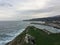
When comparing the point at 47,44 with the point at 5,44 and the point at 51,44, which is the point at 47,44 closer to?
the point at 51,44

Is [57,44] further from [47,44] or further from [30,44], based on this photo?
[30,44]

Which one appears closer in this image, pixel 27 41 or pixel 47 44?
pixel 47 44

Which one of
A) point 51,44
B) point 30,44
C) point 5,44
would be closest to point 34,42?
point 30,44

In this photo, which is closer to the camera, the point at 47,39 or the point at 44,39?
the point at 44,39

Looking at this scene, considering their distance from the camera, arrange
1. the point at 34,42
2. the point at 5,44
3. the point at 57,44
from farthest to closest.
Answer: the point at 5,44
the point at 34,42
the point at 57,44

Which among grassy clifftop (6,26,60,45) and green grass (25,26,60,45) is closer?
green grass (25,26,60,45)

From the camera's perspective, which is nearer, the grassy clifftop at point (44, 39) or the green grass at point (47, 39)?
the green grass at point (47, 39)

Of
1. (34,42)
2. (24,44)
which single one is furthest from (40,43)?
(24,44)

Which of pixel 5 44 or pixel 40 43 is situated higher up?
pixel 40 43

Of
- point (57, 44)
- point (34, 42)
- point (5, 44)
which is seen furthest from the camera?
point (5, 44)
